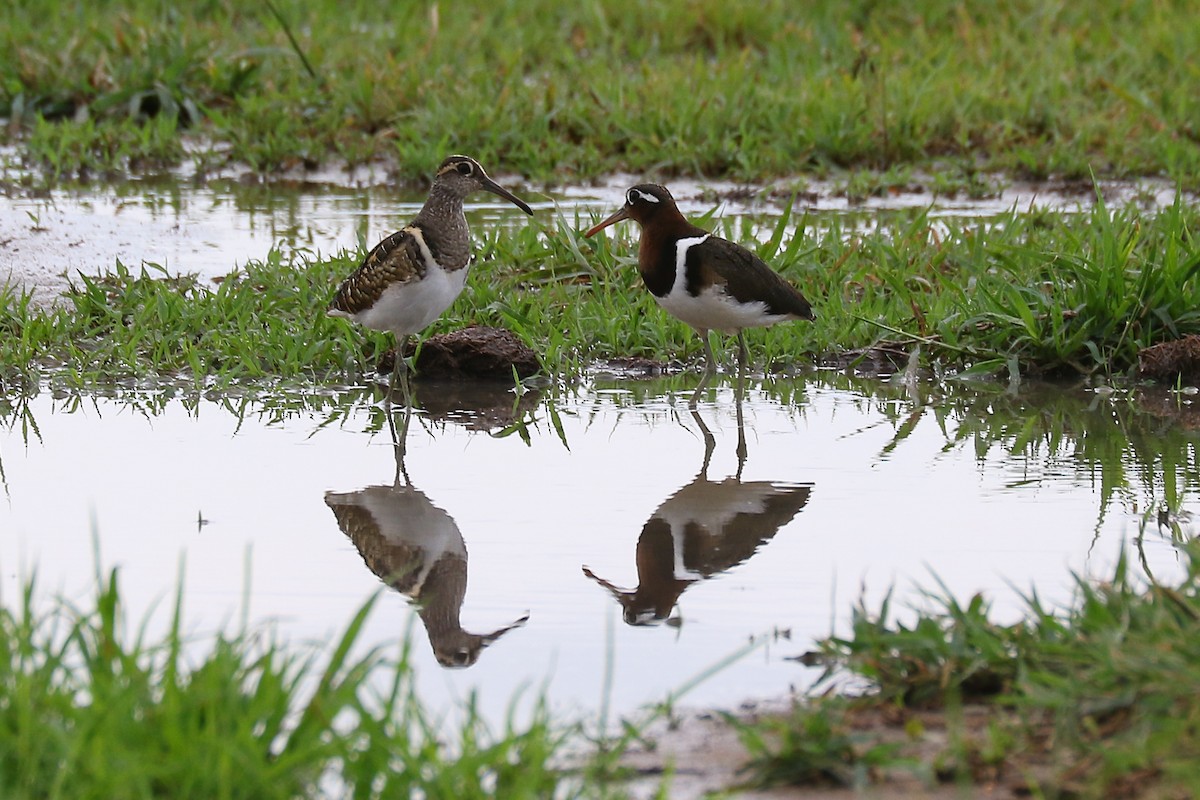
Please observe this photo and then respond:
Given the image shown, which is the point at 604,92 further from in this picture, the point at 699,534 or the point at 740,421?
the point at 699,534

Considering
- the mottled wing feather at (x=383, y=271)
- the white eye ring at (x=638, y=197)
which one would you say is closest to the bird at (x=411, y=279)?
the mottled wing feather at (x=383, y=271)

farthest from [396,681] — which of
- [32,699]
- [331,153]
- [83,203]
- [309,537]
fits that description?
[331,153]

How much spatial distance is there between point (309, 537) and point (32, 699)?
1.83m

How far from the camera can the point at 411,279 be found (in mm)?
6867

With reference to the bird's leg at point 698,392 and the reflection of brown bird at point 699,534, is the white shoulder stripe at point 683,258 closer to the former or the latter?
the bird's leg at point 698,392

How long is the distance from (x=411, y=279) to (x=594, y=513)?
1870mm

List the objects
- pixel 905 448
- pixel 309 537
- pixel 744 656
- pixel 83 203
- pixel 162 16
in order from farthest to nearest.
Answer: pixel 162 16 → pixel 83 203 → pixel 905 448 → pixel 309 537 → pixel 744 656

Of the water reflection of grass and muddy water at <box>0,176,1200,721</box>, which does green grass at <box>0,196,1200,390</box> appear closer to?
muddy water at <box>0,176,1200,721</box>

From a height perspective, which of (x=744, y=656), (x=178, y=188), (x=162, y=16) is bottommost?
(x=744, y=656)

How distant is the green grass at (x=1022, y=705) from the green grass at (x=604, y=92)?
7084 millimetres

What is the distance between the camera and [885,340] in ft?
25.1

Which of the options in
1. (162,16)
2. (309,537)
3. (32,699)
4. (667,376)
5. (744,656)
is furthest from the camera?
(162,16)

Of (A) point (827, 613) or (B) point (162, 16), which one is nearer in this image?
(A) point (827, 613)

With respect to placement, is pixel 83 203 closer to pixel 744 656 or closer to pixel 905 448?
pixel 905 448
